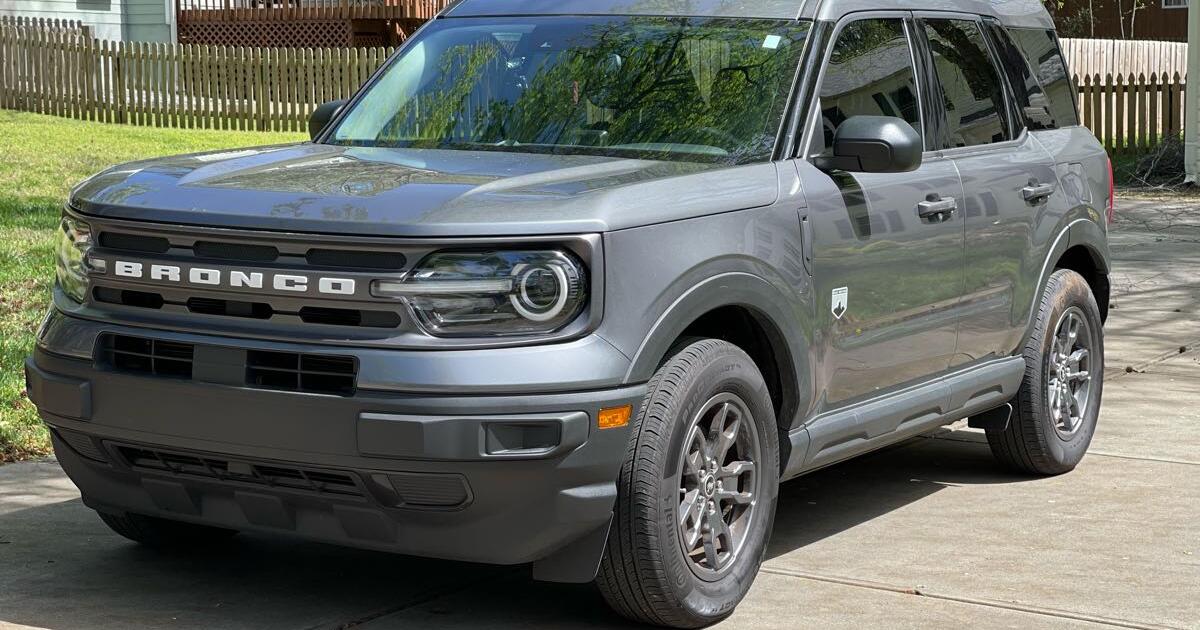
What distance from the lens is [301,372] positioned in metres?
4.46

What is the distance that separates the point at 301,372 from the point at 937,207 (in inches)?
97.1

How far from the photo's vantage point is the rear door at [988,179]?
6.25 meters

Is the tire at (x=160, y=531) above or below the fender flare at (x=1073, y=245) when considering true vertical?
below

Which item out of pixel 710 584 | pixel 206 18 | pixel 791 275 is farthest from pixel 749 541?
pixel 206 18

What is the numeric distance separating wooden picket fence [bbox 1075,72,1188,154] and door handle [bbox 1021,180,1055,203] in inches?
628

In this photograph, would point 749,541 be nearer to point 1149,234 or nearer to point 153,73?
point 1149,234

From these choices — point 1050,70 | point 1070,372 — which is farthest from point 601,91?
point 1070,372

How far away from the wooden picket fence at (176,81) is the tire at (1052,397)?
17.7 m

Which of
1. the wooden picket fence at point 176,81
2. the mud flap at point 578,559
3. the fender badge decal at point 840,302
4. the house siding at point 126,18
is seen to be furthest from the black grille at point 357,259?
the house siding at point 126,18

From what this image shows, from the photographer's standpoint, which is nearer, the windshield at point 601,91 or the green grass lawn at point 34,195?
the windshield at point 601,91

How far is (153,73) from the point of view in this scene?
24641 mm

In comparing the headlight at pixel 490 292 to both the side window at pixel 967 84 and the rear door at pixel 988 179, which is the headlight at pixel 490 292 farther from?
the side window at pixel 967 84

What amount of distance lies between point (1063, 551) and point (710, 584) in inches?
60.6

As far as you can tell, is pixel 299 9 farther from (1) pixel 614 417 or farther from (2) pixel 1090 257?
(1) pixel 614 417
